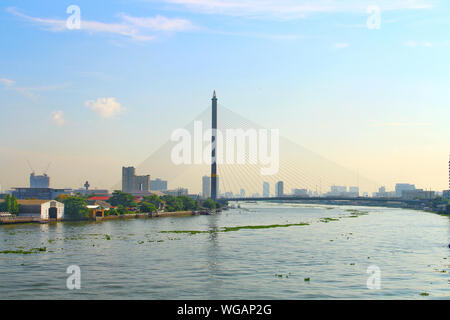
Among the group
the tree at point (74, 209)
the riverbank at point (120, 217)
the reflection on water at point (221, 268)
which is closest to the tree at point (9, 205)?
the riverbank at point (120, 217)

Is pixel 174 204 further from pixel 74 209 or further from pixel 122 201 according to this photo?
pixel 74 209

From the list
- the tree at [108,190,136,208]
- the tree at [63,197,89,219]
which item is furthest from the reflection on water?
the tree at [108,190,136,208]

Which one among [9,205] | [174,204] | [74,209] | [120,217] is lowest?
[120,217]

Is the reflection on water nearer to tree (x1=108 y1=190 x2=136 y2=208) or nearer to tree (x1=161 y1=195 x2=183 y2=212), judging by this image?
tree (x1=108 y1=190 x2=136 y2=208)

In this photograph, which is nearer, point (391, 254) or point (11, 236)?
point (391, 254)

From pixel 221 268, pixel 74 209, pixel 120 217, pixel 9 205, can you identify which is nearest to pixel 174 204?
pixel 120 217

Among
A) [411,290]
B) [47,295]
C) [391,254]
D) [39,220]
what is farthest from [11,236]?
[411,290]

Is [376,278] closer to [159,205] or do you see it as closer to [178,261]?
[178,261]

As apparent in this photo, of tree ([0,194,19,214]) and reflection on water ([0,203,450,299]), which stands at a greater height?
tree ([0,194,19,214])
